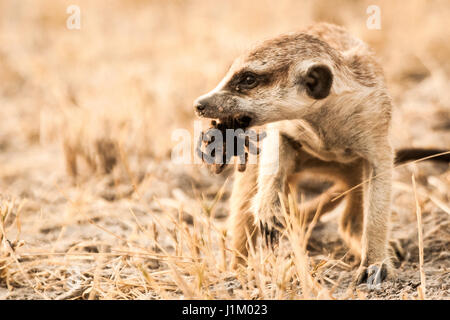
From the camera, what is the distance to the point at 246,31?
6.81m

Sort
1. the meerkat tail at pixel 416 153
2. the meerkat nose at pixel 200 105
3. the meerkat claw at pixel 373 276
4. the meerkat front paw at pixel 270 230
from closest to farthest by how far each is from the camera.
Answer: the meerkat nose at pixel 200 105 → the meerkat claw at pixel 373 276 → the meerkat front paw at pixel 270 230 → the meerkat tail at pixel 416 153

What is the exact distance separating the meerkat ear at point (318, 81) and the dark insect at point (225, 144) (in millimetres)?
315

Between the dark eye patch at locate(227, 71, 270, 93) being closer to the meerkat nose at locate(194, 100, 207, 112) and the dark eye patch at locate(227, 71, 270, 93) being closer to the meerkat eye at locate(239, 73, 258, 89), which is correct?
the meerkat eye at locate(239, 73, 258, 89)

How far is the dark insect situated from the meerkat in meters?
0.06

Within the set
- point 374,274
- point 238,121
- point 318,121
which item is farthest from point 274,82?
point 374,274

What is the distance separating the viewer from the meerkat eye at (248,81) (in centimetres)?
255

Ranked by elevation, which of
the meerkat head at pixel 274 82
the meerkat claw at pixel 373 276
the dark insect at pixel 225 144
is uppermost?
the meerkat head at pixel 274 82

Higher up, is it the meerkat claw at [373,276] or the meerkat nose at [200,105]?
the meerkat nose at [200,105]

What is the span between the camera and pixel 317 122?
2.79 meters

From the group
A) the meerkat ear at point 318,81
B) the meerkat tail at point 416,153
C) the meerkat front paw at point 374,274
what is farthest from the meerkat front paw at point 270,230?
the meerkat tail at point 416,153

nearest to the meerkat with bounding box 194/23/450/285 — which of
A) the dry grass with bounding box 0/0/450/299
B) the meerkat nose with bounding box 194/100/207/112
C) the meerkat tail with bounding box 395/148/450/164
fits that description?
the meerkat nose with bounding box 194/100/207/112

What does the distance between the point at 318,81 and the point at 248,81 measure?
0.31 meters

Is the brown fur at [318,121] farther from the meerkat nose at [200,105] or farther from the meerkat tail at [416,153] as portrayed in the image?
the meerkat tail at [416,153]
